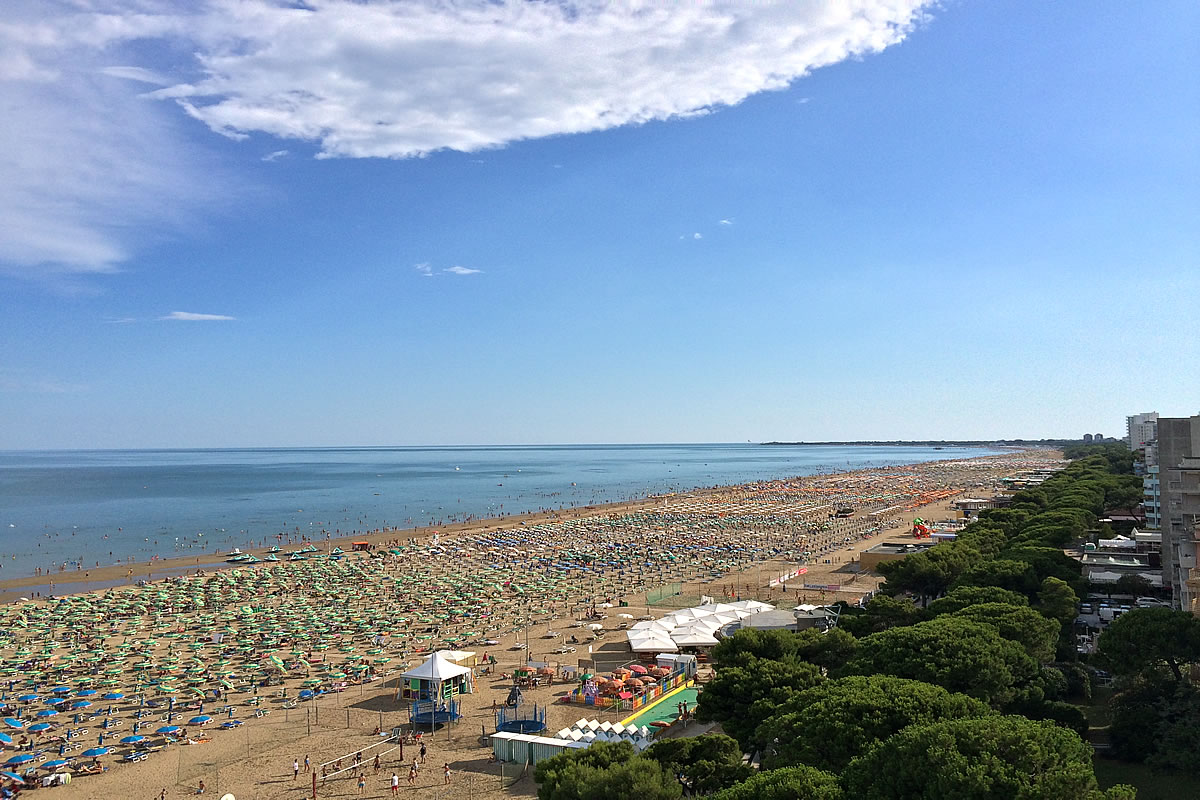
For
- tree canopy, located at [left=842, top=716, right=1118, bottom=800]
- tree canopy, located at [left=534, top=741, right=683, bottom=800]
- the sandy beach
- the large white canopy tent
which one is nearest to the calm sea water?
the sandy beach

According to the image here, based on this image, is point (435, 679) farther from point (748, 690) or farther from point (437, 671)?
point (748, 690)

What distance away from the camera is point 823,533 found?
81312 mm

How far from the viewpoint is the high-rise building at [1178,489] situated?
116ft

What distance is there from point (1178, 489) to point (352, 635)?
4291cm

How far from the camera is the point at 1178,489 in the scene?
37.4 metres

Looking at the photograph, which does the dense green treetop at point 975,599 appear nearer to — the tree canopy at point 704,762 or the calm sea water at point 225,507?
the tree canopy at point 704,762

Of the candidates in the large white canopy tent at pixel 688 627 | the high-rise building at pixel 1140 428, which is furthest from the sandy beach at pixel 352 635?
the high-rise building at pixel 1140 428

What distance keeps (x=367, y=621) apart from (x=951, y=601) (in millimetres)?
31853

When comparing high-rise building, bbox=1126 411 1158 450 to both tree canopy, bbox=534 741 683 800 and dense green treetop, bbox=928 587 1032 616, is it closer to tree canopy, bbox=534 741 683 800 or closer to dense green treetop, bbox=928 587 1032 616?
dense green treetop, bbox=928 587 1032 616

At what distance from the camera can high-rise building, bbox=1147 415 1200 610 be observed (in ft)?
116

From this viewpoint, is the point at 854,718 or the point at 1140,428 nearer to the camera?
the point at 854,718

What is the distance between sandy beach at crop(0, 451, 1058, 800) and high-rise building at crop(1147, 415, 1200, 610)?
1642 cm

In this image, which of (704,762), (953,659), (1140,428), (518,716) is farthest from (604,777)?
(1140,428)

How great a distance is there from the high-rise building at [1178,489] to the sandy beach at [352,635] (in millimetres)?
16420
